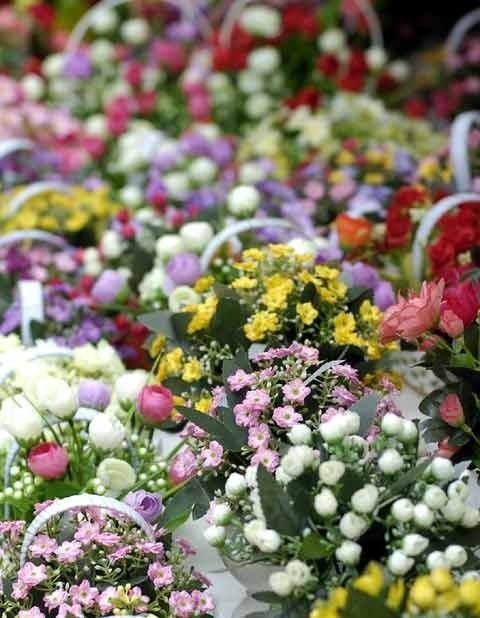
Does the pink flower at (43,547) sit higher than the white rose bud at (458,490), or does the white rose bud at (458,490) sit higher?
the white rose bud at (458,490)

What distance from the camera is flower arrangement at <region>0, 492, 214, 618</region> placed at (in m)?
1.32

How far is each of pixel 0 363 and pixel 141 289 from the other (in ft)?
1.27

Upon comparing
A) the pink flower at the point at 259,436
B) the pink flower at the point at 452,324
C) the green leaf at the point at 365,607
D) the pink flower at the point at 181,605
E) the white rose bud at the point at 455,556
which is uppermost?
the pink flower at the point at 452,324

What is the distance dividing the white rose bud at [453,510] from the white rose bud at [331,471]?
0.12 metres

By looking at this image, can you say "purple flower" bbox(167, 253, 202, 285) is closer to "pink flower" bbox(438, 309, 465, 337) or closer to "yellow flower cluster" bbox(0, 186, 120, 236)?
"yellow flower cluster" bbox(0, 186, 120, 236)

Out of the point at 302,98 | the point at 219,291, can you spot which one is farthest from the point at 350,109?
the point at 219,291

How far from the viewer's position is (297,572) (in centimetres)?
117

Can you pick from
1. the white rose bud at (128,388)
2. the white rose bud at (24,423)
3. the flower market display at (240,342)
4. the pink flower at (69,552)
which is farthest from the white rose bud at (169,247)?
the pink flower at (69,552)

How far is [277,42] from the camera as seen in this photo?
3080 millimetres

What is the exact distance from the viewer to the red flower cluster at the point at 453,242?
1.85 m

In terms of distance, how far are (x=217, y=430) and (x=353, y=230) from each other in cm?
71

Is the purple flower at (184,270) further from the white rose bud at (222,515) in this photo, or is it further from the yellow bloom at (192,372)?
the white rose bud at (222,515)

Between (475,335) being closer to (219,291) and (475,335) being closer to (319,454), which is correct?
(319,454)

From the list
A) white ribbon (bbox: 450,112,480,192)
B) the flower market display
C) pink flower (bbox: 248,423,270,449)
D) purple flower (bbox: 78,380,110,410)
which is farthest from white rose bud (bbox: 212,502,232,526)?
white ribbon (bbox: 450,112,480,192)
